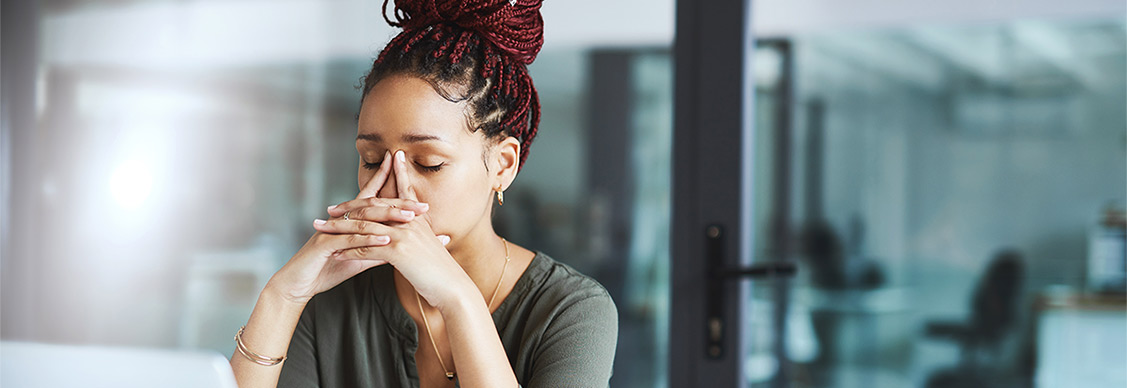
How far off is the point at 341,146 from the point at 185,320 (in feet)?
2.35

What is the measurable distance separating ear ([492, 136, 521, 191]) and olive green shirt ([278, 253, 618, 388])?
13cm

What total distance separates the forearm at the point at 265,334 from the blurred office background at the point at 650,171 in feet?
3.10

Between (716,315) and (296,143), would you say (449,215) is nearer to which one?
(716,315)

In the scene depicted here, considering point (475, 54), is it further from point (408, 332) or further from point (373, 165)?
point (408, 332)

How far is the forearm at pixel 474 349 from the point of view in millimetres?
990

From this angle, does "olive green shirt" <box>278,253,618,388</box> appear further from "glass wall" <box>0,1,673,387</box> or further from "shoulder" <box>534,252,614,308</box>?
"glass wall" <box>0,1,673,387</box>

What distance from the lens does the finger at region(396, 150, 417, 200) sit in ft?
3.41

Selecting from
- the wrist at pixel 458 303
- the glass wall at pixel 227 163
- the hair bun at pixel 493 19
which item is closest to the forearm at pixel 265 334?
the wrist at pixel 458 303

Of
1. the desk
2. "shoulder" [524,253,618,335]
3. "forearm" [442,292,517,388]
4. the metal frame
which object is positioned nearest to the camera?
"forearm" [442,292,517,388]

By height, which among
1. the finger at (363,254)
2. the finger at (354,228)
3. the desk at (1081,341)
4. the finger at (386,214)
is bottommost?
the desk at (1081,341)

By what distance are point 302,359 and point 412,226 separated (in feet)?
1.00

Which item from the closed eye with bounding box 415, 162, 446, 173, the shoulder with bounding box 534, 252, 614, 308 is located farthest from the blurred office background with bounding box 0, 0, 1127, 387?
the closed eye with bounding box 415, 162, 446, 173

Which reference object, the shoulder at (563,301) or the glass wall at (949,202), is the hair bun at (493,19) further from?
the glass wall at (949,202)

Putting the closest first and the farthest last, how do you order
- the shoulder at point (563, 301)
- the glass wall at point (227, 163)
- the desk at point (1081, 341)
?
1. the shoulder at point (563, 301)
2. the desk at point (1081, 341)
3. the glass wall at point (227, 163)
